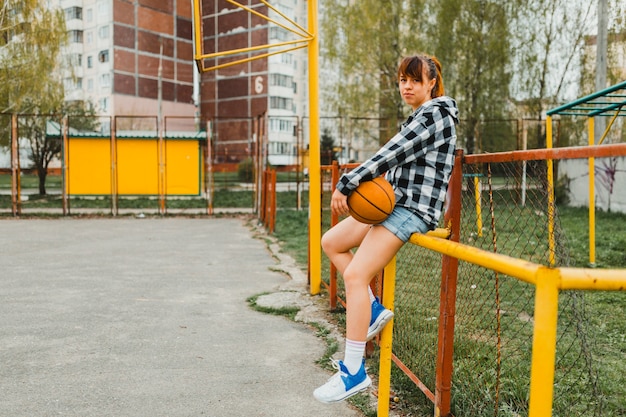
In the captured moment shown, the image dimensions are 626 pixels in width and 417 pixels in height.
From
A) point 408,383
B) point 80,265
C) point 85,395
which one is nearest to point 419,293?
point 408,383

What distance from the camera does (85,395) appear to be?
12.4 feet

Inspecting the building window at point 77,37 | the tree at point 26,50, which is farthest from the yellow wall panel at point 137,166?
the building window at point 77,37

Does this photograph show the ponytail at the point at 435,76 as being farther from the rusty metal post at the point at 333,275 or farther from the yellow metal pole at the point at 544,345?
the rusty metal post at the point at 333,275

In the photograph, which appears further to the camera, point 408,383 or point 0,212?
point 0,212

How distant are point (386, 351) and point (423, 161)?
38.3 inches

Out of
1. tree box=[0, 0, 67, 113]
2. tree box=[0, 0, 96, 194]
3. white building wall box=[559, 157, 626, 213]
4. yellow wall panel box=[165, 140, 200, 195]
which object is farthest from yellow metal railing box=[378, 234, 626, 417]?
tree box=[0, 0, 67, 113]

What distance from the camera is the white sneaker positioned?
291 centimetres

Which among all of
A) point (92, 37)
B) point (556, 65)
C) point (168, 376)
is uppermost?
point (92, 37)

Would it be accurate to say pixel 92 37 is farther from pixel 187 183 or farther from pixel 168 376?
pixel 168 376

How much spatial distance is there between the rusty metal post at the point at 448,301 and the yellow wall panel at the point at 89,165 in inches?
824

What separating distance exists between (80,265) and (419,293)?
18.0ft

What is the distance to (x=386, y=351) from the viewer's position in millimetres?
3164

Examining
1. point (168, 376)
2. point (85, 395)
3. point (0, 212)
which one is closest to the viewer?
point (85, 395)

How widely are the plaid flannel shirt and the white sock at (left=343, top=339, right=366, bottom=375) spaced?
2.21 ft
